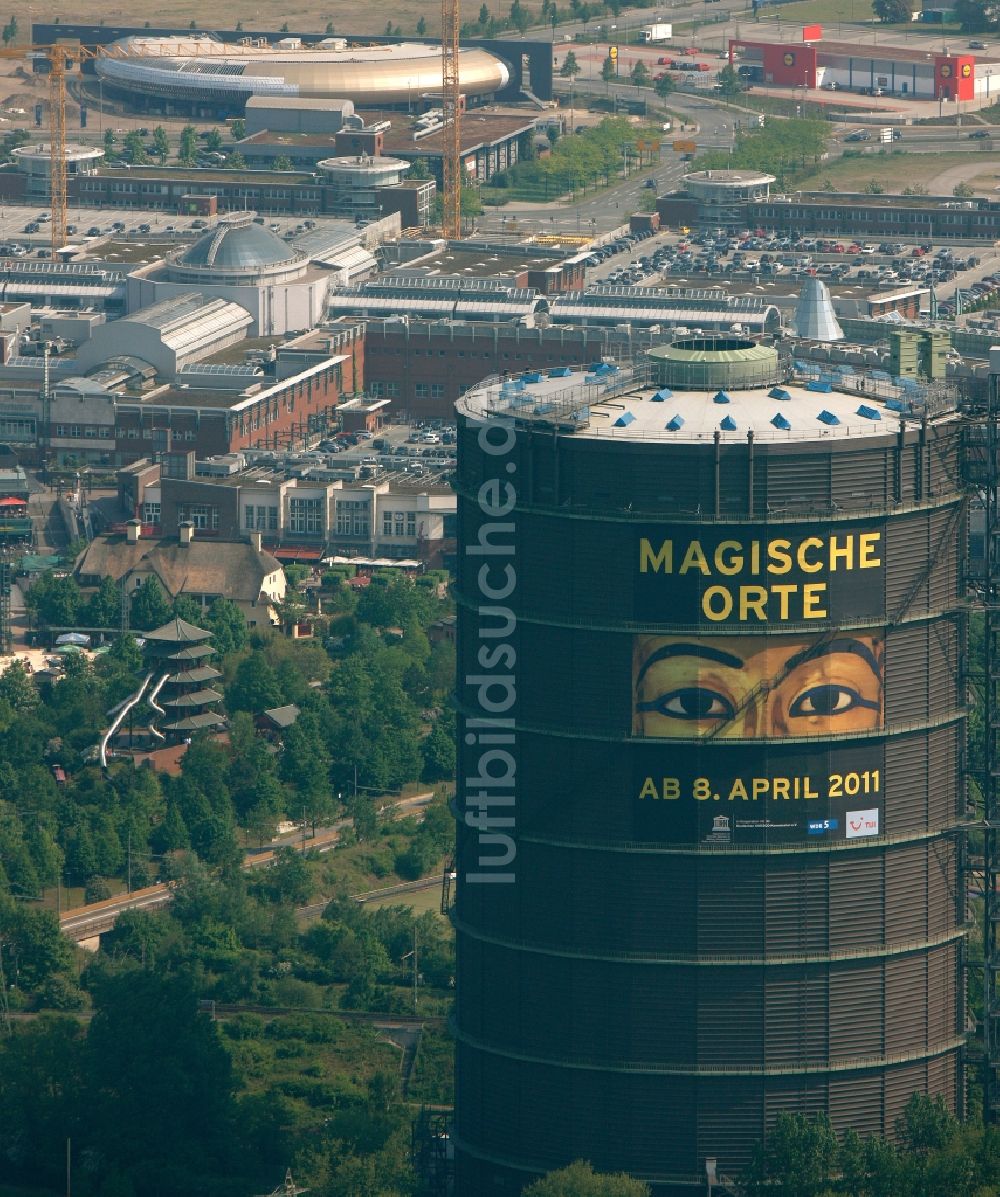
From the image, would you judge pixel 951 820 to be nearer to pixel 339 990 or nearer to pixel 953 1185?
pixel 953 1185

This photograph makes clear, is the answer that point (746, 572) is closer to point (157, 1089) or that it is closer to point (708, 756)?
point (708, 756)

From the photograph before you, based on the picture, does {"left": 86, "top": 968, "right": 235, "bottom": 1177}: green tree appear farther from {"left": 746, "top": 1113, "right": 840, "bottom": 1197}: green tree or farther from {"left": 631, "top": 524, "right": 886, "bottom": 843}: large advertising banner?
{"left": 631, "top": 524, "right": 886, "bottom": 843}: large advertising banner

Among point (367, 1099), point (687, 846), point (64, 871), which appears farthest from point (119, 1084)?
point (64, 871)

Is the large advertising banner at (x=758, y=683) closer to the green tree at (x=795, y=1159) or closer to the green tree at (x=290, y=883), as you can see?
the green tree at (x=795, y=1159)

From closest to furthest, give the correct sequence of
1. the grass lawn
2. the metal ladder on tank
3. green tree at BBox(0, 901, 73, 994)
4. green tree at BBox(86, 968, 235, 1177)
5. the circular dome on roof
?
1. the metal ladder on tank
2. the circular dome on roof
3. green tree at BBox(86, 968, 235, 1177)
4. green tree at BBox(0, 901, 73, 994)
5. the grass lawn

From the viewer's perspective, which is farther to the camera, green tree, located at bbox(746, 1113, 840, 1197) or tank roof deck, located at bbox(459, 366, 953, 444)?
green tree, located at bbox(746, 1113, 840, 1197)

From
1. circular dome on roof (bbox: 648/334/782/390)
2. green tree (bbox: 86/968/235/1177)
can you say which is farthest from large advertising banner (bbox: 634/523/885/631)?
green tree (bbox: 86/968/235/1177)

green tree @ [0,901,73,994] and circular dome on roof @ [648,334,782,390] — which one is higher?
circular dome on roof @ [648,334,782,390]

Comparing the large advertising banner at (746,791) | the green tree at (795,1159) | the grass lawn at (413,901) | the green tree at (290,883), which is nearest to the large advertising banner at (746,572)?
the large advertising banner at (746,791)
